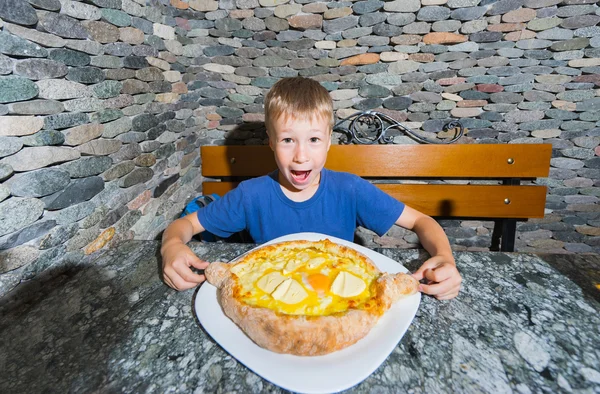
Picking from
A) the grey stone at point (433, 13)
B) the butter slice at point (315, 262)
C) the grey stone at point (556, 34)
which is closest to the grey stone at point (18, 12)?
the butter slice at point (315, 262)

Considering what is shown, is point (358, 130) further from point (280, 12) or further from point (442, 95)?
point (280, 12)

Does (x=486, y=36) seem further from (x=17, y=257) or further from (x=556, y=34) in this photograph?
(x=17, y=257)

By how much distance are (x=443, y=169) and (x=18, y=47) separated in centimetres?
236

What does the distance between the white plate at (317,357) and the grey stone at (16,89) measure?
2.78 ft

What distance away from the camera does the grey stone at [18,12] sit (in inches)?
37.6

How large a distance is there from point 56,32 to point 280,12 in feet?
4.83

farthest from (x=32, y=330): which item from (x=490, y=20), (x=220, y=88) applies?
(x=490, y=20)

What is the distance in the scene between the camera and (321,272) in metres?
0.93

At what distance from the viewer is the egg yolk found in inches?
33.9

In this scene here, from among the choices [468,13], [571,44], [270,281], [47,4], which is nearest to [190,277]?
[270,281]

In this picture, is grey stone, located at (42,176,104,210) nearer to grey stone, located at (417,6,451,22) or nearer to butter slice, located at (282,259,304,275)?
butter slice, located at (282,259,304,275)

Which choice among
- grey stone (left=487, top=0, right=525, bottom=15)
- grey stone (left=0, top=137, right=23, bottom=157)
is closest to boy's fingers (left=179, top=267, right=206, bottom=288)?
grey stone (left=0, top=137, right=23, bottom=157)

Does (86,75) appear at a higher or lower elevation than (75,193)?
higher

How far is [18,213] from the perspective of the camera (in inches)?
39.8
